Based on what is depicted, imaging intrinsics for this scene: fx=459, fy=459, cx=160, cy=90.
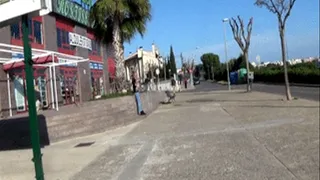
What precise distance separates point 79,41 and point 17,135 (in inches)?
843

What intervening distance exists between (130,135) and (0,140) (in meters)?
3.57

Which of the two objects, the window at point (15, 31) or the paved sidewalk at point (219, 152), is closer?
the paved sidewalk at point (219, 152)

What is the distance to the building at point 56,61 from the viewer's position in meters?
19.9

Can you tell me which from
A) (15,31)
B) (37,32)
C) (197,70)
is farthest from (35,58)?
(197,70)

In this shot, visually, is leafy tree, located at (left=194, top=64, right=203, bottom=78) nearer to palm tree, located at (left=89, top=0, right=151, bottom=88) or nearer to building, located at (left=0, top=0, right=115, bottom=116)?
building, located at (left=0, top=0, right=115, bottom=116)

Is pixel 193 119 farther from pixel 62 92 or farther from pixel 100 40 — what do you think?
pixel 62 92

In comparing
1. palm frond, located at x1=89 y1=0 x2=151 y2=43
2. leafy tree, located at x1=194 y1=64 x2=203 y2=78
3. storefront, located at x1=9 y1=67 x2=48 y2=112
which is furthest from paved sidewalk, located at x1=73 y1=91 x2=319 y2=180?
leafy tree, located at x1=194 y1=64 x2=203 y2=78

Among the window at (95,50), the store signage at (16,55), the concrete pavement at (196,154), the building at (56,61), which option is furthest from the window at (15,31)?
the window at (95,50)

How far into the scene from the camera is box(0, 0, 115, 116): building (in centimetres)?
1986

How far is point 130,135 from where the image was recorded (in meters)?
13.3

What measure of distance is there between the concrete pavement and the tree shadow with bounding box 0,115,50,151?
2.53 feet

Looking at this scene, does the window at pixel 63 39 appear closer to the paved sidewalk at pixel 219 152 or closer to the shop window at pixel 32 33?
the shop window at pixel 32 33

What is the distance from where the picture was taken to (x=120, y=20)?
23797 mm

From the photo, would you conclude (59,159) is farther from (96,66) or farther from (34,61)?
(96,66)
